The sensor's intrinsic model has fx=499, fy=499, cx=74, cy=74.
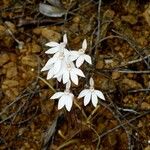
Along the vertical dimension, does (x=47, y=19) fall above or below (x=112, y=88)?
above

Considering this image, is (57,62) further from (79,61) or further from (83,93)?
(83,93)

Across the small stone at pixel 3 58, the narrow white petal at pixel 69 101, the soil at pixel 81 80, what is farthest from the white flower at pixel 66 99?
the small stone at pixel 3 58

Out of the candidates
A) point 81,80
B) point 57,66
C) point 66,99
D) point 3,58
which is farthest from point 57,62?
point 3,58

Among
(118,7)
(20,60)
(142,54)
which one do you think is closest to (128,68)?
(142,54)

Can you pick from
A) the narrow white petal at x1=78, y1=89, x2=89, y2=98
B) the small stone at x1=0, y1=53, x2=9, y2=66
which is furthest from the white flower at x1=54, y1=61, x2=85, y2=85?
the small stone at x1=0, y1=53, x2=9, y2=66

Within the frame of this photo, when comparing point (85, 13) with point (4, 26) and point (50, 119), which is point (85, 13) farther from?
point (50, 119)

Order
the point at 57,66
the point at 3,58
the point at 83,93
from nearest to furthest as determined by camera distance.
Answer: the point at 57,66, the point at 83,93, the point at 3,58

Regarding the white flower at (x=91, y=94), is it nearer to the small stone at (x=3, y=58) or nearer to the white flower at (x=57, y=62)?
the white flower at (x=57, y=62)

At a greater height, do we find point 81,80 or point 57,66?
point 57,66
